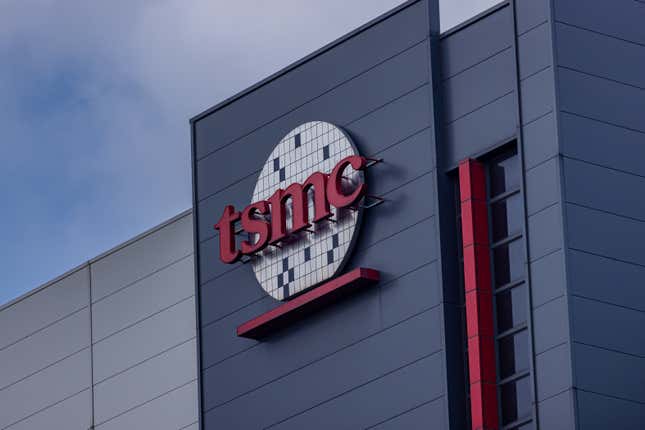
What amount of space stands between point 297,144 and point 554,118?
28.7 ft

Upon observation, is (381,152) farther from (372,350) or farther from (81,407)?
(81,407)

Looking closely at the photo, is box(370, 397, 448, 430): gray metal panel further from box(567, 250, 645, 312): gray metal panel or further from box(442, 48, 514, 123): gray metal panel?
box(442, 48, 514, 123): gray metal panel

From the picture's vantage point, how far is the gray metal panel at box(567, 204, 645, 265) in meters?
41.0

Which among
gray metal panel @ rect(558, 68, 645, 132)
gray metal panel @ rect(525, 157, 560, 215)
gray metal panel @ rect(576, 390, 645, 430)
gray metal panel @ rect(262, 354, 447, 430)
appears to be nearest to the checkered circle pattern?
gray metal panel @ rect(262, 354, 447, 430)

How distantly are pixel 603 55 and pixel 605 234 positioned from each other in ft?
14.0

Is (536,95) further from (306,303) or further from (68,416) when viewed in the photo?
(68,416)

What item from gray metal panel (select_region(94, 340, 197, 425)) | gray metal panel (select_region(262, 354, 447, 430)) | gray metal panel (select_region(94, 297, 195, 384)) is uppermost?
gray metal panel (select_region(94, 297, 195, 384))

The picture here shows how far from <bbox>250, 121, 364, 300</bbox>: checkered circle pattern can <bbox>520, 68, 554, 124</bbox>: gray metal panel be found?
5.11m

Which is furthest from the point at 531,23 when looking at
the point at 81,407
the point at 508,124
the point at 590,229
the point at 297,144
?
the point at 81,407

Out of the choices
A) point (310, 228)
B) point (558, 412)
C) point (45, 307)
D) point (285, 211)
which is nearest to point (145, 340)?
point (45, 307)

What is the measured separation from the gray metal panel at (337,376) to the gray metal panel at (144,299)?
529cm

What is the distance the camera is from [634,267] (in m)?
41.4

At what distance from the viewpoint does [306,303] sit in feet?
152

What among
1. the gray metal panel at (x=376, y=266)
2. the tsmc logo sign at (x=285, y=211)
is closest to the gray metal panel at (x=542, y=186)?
the gray metal panel at (x=376, y=266)
